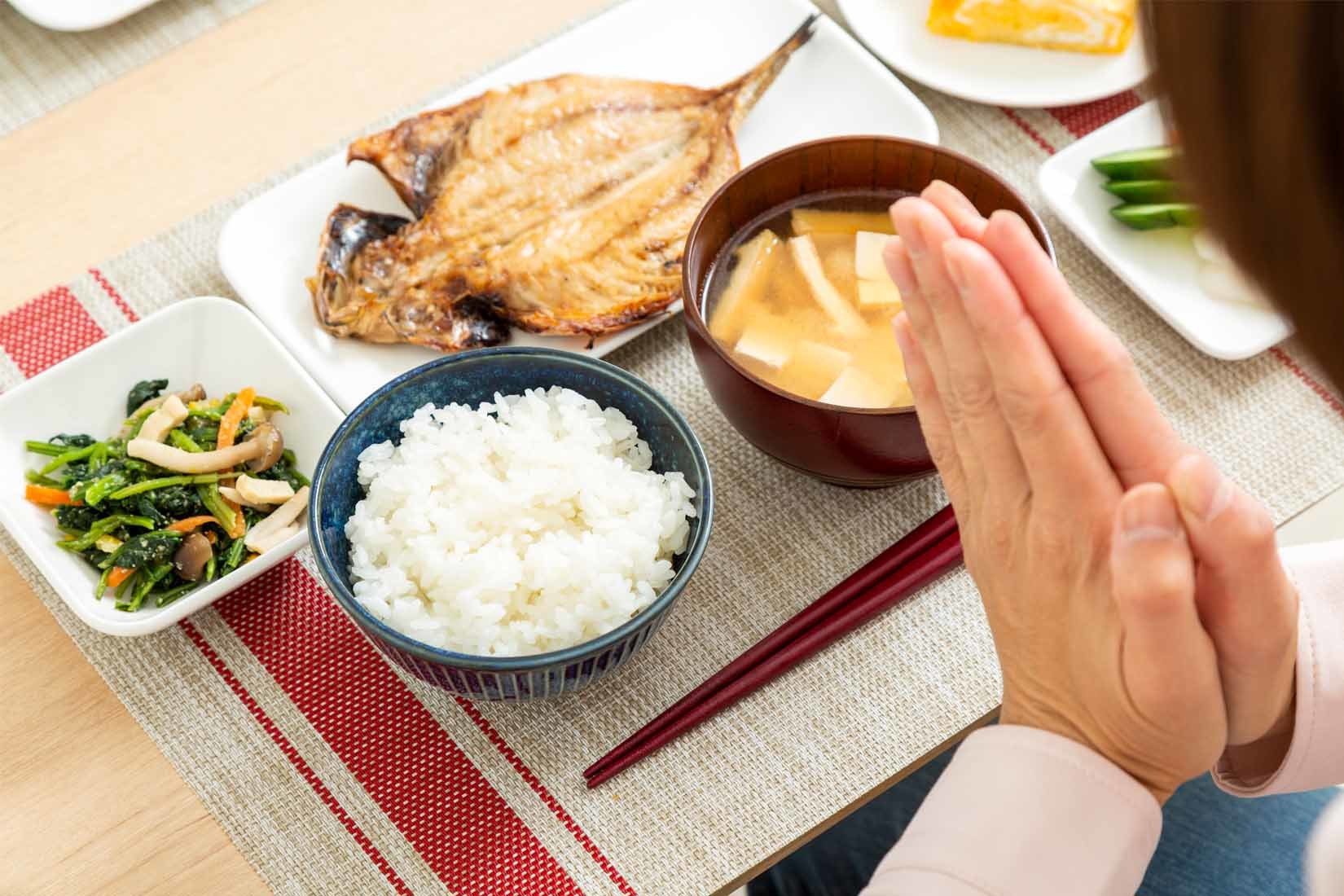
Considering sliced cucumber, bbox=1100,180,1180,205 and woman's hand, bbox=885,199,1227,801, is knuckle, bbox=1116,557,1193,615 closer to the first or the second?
woman's hand, bbox=885,199,1227,801

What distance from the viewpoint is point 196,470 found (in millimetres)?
1555

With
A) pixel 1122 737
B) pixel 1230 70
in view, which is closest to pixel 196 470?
pixel 1122 737

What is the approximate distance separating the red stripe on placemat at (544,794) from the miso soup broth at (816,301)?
530 millimetres

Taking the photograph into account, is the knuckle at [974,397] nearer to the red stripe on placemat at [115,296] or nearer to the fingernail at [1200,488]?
the fingernail at [1200,488]

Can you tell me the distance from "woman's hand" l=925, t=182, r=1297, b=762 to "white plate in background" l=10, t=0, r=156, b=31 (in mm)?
1599

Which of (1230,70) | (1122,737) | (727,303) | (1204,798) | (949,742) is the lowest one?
(1204,798)

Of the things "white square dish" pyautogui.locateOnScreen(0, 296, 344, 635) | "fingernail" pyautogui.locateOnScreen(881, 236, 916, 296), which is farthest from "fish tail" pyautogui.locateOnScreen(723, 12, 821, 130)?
"fingernail" pyautogui.locateOnScreen(881, 236, 916, 296)

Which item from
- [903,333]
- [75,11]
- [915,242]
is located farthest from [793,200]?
[75,11]

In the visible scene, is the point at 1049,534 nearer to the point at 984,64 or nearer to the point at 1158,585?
the point at 1158,585

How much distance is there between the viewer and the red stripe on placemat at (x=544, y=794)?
1409 millimetres

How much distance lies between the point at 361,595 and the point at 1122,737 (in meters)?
0.78

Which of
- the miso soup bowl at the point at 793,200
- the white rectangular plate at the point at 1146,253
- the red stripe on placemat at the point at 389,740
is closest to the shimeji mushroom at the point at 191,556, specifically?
the red stripe on placemat at the point at 389,740

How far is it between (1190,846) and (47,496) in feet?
5.01

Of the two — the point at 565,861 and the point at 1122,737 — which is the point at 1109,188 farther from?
the point at 565,861
